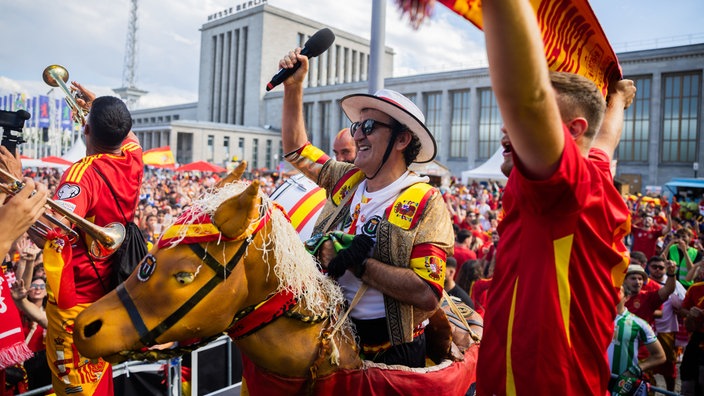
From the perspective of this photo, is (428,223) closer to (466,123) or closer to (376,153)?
(376,153)

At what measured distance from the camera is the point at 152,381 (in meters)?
5.08

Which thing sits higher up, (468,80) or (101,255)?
(468,80)

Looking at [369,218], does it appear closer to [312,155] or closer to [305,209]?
[312,155]

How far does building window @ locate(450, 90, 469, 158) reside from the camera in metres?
54.7

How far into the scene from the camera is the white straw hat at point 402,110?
2.74 metres

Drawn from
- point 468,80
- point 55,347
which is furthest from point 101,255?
point 468,80

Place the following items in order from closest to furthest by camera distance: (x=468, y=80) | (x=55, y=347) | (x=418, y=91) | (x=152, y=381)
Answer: (x=55, y=347), (x=152, y=381), (x=468, y=80), (x=418, y=91)

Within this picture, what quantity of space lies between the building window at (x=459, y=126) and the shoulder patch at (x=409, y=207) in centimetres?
5386

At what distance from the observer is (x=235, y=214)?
1714 mm

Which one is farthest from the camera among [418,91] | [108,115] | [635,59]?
[418,91]

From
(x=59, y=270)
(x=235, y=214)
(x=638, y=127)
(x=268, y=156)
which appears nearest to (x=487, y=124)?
(x=638, y=127)

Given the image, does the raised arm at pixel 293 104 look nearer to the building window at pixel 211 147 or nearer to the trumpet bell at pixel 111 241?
the trumpet bell at pixel 111 241

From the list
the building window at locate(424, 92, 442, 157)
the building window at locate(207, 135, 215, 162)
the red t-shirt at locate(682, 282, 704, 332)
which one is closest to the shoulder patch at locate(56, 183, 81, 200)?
the red t-shirt at locate(682, 282, 704, 332)

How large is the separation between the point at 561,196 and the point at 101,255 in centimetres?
304
